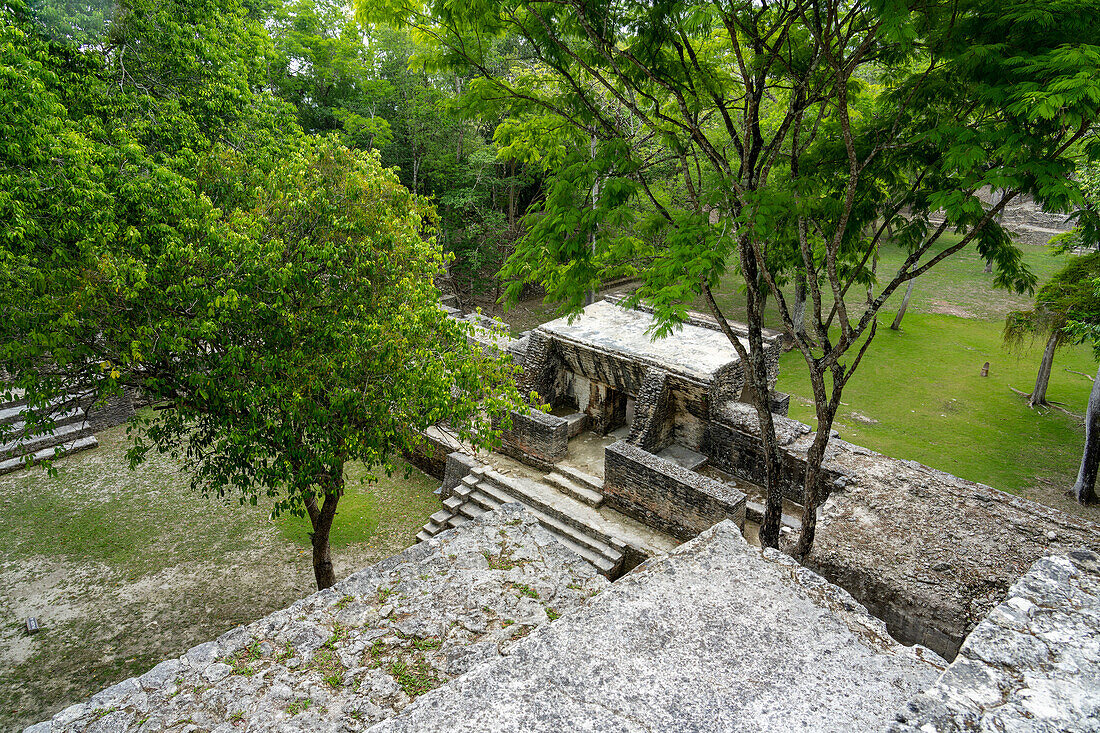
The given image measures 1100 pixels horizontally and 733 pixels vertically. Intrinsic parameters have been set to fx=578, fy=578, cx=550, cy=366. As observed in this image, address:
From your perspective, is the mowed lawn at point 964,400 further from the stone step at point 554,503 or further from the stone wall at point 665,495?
the stone step at point 554,503

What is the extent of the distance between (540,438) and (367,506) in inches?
135

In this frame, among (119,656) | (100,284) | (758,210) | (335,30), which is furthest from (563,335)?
(335,30)

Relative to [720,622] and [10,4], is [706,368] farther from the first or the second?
[10,4]

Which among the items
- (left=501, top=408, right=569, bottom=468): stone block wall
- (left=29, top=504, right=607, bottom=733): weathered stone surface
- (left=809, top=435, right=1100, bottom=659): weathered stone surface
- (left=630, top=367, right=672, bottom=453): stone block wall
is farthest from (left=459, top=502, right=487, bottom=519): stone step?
(left=809, top=435, right=1100, bottom=659): weathered stone surface

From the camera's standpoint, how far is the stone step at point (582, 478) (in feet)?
33.0

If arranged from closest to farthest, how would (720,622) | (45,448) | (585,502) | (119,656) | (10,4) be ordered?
(720,622) → (10,4) → (119,656) → (585,502) → (45,448)

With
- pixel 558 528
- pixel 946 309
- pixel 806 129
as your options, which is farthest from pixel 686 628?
pixel 946 309

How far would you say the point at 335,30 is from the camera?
21031 mm

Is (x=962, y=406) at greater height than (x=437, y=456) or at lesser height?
greater

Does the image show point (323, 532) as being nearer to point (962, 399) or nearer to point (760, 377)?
point (760, 377)

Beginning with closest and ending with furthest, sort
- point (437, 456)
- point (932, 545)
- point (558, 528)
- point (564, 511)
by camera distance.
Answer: point (932, 545), point (558, 528), point (564, 511), point (437, 456)

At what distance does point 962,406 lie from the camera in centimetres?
1430

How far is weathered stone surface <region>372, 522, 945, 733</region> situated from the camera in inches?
108

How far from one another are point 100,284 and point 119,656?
5.02 meters
